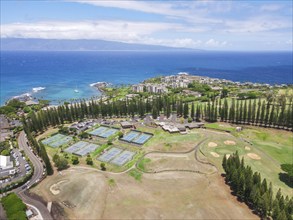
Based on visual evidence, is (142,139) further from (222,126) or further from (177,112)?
(222,126)

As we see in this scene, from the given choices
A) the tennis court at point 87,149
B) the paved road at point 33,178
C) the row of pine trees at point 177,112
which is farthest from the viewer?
the row of pine trees at point 177,112

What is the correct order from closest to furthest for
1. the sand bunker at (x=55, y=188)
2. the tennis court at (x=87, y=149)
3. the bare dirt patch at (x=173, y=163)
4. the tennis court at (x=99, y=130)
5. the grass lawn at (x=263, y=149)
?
the sand bunker at (x=55, y=188), the grass lawn at (x=263, y=149), the bare dirt patch at (x=173, y=163), the tennis court at (x=87, y=149), the tennis court at (x=99, y=130)

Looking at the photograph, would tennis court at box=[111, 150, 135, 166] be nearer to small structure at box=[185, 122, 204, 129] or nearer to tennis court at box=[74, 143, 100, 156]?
tennis court at box=[74, 143, 100, 156]

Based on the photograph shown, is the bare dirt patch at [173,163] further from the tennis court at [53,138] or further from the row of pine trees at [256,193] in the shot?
the tennis court at [53,138]

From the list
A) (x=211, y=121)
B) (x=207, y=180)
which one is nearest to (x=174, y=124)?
(x=211, y=121)

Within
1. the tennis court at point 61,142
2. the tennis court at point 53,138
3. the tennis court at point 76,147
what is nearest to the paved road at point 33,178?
the tennis court at point 53,138

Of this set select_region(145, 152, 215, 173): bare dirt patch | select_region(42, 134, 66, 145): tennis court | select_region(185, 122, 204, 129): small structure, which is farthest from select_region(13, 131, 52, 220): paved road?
select_region(185, 122, 204, 129): small structure

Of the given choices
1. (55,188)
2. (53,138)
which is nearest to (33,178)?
(55,188)
